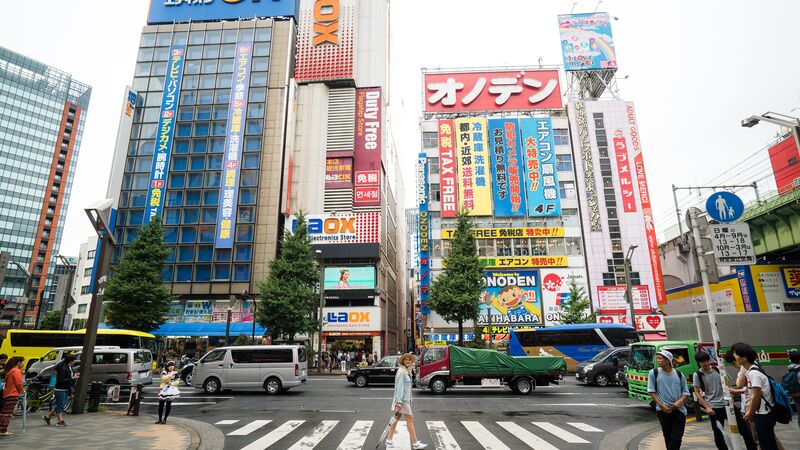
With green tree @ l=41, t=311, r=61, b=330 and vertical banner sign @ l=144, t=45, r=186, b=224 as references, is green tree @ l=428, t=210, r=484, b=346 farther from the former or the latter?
green tree @ l=41, t=311, r=61, b=330

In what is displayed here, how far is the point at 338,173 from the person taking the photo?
4619 cm

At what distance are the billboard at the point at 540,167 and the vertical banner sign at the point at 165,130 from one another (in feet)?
134

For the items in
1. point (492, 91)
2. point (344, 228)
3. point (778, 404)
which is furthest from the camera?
point (492, 91)

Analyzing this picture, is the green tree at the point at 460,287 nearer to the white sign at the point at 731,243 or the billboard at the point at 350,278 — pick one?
the billboard at the point at 350,278

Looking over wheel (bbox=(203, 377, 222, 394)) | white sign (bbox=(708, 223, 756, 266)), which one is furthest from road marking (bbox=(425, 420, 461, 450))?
wheel (bbox=(203, 377, 222, 394))

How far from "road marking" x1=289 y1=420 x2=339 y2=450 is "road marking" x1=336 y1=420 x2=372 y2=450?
545 millimetres

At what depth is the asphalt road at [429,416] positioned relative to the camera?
27.6 feet

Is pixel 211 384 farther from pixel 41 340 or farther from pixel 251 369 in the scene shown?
pixel 41 340

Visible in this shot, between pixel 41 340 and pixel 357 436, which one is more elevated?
pixel 41 340

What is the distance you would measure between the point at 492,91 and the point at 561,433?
46.8 metres

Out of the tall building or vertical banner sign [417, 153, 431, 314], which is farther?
the tall building

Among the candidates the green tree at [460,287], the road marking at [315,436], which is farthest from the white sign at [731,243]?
the green tree at [460,287]

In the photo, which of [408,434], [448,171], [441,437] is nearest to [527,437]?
[441,437]

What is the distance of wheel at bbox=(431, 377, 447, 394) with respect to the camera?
661 inches
